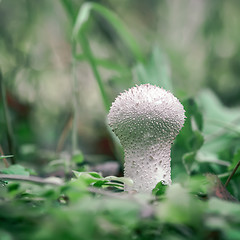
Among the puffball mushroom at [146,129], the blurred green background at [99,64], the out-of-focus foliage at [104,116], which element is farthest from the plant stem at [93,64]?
the puffball mushroom at [146,129]

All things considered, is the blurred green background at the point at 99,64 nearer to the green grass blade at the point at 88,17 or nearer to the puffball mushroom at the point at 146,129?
the green grass blade at the point at 88,17

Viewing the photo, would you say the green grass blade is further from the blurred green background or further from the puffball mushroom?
the puffball mushroom

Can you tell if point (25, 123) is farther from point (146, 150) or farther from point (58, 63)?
point (146, 150)

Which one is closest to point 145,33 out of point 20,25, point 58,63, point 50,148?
point 58,63

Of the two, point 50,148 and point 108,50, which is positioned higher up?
point 108,50

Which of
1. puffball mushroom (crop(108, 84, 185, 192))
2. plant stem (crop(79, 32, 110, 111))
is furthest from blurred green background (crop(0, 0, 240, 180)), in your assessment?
puffball mushroom (crop(108, 84, 185, 192))

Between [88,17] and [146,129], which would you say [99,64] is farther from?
[146,129]
